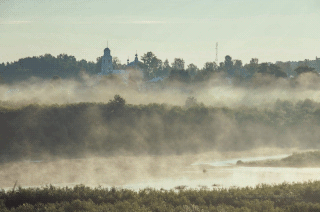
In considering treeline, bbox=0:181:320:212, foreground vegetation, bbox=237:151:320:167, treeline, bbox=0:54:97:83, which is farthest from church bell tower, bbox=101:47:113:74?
treeline, bbox=0:181:320:212

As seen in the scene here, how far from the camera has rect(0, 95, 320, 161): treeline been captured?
59.3 metres

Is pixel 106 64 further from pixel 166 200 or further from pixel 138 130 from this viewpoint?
pixel 166 200

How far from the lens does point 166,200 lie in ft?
101

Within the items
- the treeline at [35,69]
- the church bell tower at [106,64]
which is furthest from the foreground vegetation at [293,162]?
the church bell tower at [106,64]

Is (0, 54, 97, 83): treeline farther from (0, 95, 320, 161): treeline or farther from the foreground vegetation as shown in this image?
the foreground vegetation

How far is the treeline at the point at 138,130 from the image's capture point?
59.3m

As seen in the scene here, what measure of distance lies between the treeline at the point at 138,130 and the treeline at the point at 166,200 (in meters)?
25.4

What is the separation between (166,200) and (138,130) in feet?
117

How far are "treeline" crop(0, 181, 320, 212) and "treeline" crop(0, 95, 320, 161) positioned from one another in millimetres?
25419

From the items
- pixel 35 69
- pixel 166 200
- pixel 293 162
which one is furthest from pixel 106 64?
pixel 166 200

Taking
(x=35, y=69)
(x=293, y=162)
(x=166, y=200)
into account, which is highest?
(x=35, y=69)

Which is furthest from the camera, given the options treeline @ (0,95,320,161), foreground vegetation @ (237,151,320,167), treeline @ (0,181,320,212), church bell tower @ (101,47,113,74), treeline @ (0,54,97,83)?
church bell tower @ (101,47,113,74)

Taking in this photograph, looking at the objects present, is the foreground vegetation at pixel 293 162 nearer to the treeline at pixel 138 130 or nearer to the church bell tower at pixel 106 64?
the treeline at pixel 138 130

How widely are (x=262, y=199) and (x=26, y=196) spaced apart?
15.1 m
